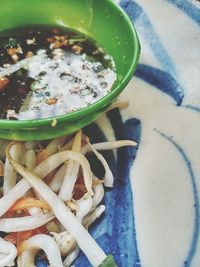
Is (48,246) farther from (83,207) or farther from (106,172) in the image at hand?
(106,172)

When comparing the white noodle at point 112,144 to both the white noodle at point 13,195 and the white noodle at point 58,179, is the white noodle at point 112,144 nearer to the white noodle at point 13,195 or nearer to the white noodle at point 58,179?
the white noodle at point 58,179

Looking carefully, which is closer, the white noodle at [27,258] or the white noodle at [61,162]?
the white noodle at [27,258]

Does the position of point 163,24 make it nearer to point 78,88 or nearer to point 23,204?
point 78,88

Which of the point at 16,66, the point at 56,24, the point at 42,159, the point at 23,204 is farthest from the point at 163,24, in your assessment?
the point at 23,204

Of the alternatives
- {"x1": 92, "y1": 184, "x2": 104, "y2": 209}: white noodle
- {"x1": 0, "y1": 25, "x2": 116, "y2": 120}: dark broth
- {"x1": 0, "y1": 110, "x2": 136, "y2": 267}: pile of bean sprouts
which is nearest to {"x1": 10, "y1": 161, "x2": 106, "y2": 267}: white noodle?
{"x1": 0, "y1": 110, "x2": 136, "y2": 267}: pile of bean sprouts

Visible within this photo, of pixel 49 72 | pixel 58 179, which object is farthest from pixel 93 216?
pixel 49 72

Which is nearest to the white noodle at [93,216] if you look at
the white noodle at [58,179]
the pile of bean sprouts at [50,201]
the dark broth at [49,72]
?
the pile of bean sprouts at [50,201]
